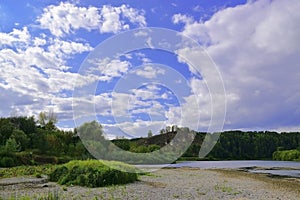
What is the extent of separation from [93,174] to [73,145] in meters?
34.6

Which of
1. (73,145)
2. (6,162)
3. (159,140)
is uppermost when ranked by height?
(73,145)

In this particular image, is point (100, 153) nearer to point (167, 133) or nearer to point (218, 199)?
point (167, 133)

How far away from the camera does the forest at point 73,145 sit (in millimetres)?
28794

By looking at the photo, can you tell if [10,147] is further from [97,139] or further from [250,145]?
[250,145]

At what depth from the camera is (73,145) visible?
2025 inches

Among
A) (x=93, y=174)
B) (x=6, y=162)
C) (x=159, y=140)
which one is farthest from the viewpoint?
(x=6, y=162)

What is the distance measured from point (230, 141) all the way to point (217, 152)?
24.8ft

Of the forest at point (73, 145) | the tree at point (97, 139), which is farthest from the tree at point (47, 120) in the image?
the tree at point (97, 139)

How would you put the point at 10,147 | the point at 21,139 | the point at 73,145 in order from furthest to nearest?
the point at 73,145
the point at 21,139
the point at 10,147

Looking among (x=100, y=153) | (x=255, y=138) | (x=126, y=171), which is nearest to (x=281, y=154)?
(x=255, y=138)

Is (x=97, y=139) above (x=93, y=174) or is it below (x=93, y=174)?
above

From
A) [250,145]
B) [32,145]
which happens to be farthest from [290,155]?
[32,145]

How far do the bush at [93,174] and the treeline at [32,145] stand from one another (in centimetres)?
1687

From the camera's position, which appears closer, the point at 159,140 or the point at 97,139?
the point at 159,140
